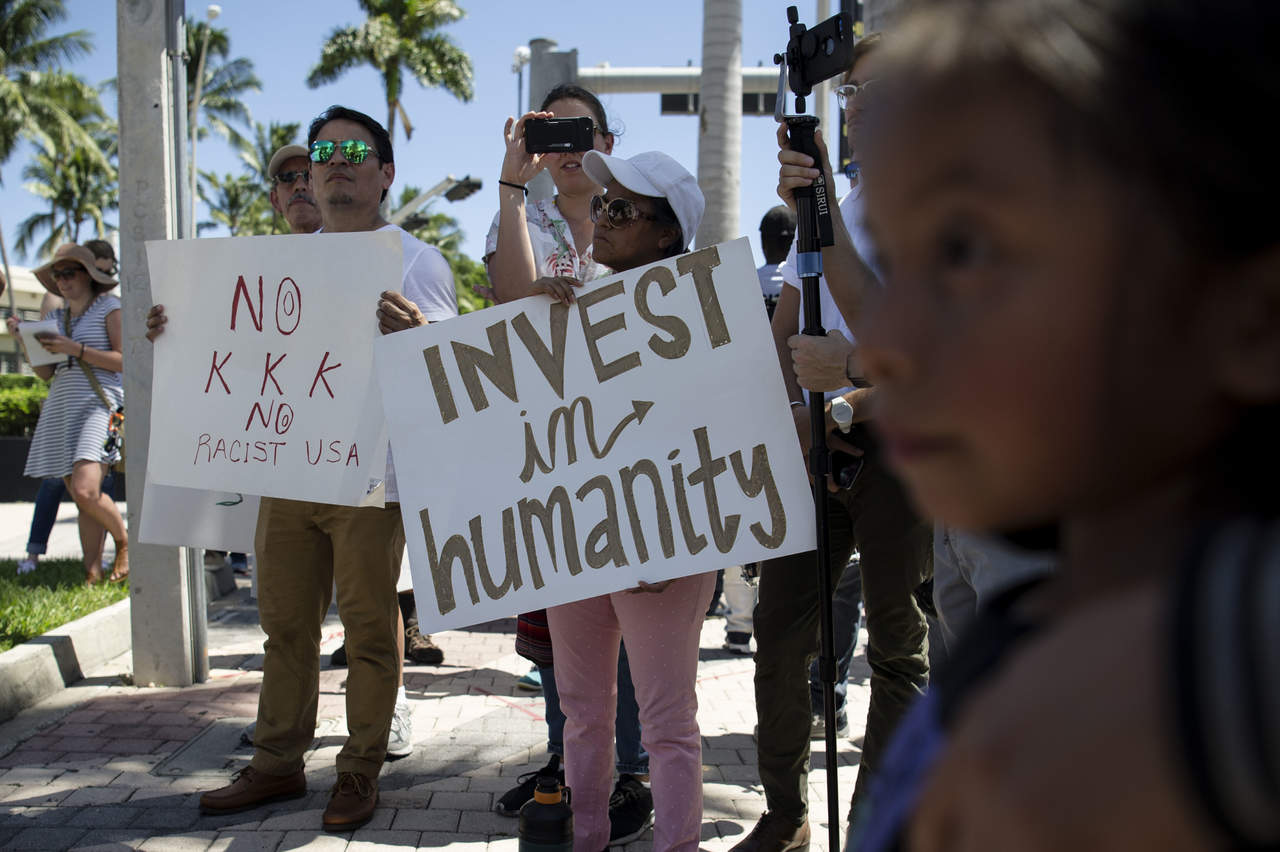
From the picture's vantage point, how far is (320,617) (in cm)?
386

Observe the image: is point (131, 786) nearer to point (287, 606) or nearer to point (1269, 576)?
point (287, 606)

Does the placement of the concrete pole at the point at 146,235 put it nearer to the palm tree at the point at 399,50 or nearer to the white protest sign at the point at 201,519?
the white protest sign at the point at 201,519

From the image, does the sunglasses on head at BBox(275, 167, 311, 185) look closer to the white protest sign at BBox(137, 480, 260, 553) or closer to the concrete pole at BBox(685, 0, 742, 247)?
the white protest sign at BBox(137, 480, 260, 553)

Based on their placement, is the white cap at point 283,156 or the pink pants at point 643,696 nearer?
the pink pants at point 643,696

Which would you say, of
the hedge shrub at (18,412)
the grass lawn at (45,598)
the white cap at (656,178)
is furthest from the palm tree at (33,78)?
the white cap at (656,178)

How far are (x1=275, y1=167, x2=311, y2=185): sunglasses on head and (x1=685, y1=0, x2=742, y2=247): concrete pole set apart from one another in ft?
13.2

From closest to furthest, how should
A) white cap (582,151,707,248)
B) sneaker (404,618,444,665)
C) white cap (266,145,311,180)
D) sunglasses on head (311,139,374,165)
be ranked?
white cap (582,151,707,248), sunglasses on head (311,139,374,165), white cap (266,145,311,180), sneaker (404,618,444,665)

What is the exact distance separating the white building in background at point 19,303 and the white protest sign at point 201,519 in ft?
155

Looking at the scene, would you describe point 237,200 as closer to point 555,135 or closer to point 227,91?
point 227,91

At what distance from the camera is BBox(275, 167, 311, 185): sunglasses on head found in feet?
15.8

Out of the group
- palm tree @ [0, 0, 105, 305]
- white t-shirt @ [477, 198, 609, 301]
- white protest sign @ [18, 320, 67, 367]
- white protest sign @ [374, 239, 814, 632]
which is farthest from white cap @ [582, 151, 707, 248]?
palm tree @ [0, 0, 105, 305]

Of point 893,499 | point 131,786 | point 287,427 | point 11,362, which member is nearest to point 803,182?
point 893,499

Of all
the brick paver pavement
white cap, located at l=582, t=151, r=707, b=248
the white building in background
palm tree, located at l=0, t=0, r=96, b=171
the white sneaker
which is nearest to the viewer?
white cap, located at l=582, t=151, r=707, b=248

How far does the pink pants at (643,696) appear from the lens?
2.85 m
